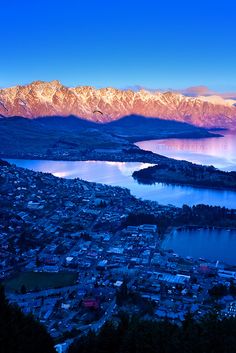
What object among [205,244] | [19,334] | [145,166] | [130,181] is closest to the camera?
[19,334]

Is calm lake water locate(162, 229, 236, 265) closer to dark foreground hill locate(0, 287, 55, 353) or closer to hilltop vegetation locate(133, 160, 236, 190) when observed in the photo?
dark foreground hill locate(0, 287, 55, 353)

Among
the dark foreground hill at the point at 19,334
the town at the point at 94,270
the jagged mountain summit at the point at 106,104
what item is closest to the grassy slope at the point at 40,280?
the town at the point at 94,270

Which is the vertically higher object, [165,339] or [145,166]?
[165,339]

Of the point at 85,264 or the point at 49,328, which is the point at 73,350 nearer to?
the point at 49,328

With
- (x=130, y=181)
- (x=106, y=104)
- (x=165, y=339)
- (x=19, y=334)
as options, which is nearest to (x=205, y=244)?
(x=165, y=339)

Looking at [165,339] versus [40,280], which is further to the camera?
[40,280]

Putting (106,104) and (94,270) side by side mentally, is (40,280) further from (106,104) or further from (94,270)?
(106,104)

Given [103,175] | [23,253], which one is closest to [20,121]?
[103,175]

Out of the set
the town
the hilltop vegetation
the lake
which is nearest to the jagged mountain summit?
the lake

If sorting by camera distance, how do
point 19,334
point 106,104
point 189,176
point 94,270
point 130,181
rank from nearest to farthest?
point 19,334 < point 94,270 < point 130,181 < point 189,176 < point 106,104
